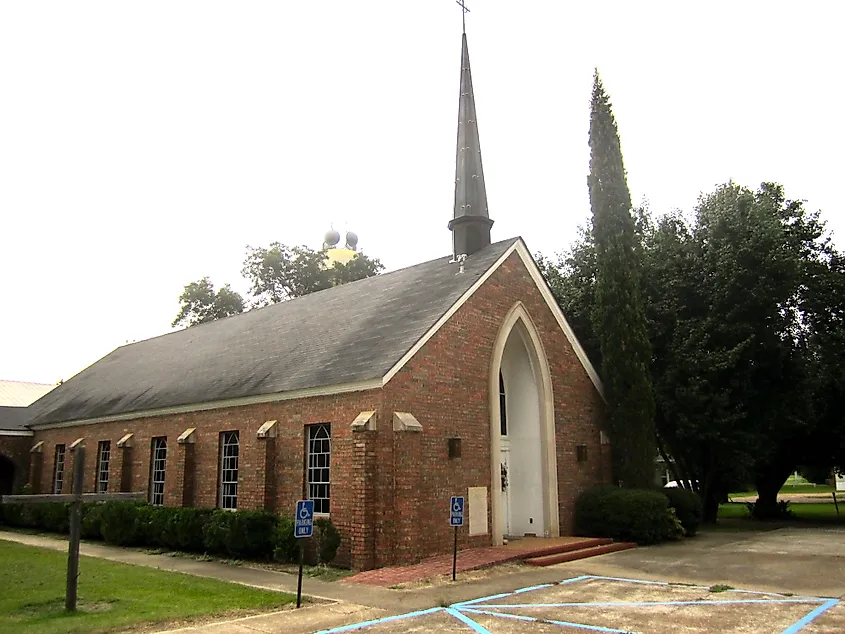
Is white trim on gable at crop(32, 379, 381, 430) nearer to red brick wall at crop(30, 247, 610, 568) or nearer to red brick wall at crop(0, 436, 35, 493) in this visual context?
red brick wall at crop(30, 247, 610, 568)

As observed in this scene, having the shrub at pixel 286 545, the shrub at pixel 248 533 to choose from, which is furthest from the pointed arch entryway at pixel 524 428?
the shrub at pixel 248 533

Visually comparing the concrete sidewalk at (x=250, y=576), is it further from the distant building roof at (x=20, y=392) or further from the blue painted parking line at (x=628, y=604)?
the distant building roof at (x=20, y=392)

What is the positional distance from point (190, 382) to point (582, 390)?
39.6 feet

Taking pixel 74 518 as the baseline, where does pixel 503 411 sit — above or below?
above

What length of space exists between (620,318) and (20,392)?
1413 inches

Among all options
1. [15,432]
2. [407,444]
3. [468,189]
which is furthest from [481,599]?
[15,432]

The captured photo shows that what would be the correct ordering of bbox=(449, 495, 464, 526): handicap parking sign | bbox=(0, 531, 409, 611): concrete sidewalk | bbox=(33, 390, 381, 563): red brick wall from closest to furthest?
bbox=(0, 531, 409, 611): concrete sidewalk < bbox=(449, 495, 464, 526): handicap parking sign < bbox=(33, 390, 381, 563): red brick wall

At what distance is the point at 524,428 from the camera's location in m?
19.2

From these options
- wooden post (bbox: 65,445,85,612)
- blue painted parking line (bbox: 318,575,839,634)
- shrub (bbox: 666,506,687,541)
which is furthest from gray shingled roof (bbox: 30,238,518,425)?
shrub (bbox: 666,506,687,541)

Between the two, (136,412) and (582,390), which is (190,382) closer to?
(136,412)

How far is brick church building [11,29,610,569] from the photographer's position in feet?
A: 48.1

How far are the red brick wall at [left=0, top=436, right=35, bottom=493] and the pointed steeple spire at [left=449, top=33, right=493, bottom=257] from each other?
66.7 ft

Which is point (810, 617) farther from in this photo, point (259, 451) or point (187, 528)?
point (187, 528)

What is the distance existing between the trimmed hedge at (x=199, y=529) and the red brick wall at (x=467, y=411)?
1.92m
